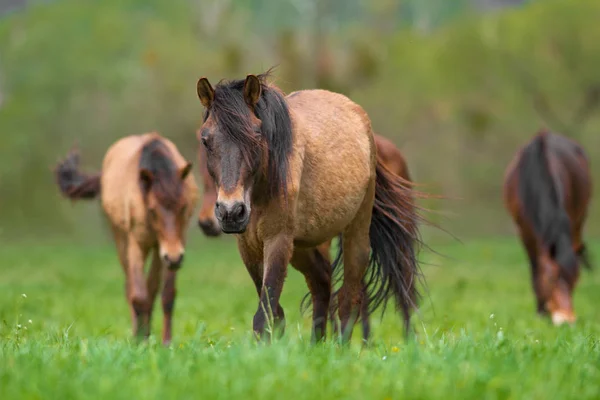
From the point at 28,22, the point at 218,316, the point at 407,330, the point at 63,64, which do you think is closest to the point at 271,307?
the point at 407,330

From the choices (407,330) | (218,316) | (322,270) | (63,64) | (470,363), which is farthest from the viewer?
(63,64)

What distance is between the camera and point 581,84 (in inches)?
1460

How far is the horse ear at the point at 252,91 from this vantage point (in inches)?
215

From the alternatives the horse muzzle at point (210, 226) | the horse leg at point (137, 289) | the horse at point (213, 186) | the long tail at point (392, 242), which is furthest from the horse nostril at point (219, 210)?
the horse leg at point (137, 289)

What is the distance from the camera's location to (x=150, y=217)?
28.9 feet

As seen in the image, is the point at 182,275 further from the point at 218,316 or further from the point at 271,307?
the point at 271,307

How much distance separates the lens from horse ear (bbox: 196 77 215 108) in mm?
5453

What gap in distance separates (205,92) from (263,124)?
1.28 ft

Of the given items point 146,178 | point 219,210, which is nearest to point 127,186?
point 146,178

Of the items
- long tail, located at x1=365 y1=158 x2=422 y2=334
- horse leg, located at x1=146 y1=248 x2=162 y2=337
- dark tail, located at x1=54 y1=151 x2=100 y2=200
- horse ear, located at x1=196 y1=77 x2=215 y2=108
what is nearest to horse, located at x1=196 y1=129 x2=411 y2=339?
horse leg, located at x1=146 y1=248 x2=162 y2=337

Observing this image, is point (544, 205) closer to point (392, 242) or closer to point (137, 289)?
point (392, 242)

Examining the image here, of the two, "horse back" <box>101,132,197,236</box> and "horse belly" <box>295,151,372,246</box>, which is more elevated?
"horse belly" <box>295,151,372,246</box>

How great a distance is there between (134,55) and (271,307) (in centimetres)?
3853

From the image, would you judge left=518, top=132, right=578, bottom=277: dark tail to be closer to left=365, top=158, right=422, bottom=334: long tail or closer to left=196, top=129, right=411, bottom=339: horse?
left=196, top=129, right=411, bottom=339: horse
